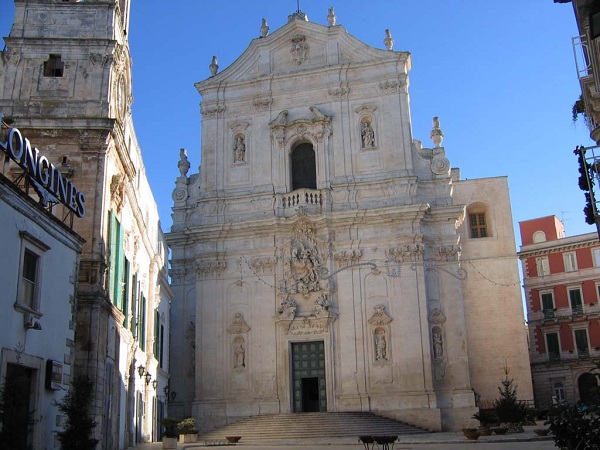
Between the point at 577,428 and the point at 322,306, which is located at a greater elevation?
the point at 322,306

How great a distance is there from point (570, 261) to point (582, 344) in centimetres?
560

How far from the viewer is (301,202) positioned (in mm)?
31422

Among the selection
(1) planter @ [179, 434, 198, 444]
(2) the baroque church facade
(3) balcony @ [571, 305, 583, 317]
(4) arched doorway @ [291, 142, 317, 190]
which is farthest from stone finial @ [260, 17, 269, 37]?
(3) balcony @ [571, 305, 583, 317]

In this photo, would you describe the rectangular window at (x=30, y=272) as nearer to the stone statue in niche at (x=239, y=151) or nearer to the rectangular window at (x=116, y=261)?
the rectangular window at (x=116, y=261)

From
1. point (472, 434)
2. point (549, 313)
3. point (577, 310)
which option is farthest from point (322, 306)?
point (577, 310)

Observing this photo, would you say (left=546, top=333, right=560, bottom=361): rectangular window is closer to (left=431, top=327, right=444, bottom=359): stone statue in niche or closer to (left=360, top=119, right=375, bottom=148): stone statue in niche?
(left=431, top=327, right=444, bottom=359): stone statue in niche

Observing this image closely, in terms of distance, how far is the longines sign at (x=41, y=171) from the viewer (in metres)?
13.8

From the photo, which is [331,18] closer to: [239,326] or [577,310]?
[239,326]

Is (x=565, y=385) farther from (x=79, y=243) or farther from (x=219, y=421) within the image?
(x=79, y=243)

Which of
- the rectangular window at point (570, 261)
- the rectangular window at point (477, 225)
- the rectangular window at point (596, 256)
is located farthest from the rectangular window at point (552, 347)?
the rectangular window at point (477, 225)

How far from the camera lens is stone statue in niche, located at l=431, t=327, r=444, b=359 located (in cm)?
2905

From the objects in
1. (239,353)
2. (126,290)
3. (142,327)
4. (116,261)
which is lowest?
(239,353)

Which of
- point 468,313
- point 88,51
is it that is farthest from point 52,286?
point 468,313

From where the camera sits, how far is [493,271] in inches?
1346
